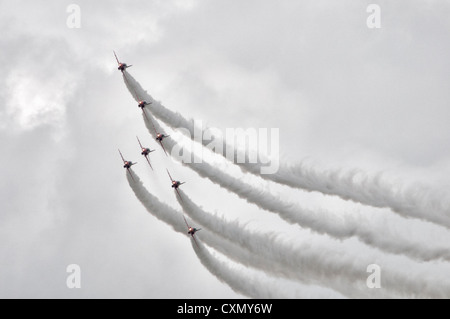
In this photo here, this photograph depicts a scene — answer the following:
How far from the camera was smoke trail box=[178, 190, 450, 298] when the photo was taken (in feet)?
316

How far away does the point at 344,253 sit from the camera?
100062mm

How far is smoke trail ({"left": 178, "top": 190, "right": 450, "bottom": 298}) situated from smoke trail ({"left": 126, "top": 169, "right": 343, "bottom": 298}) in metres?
0.62

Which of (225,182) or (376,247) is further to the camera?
(225,182)

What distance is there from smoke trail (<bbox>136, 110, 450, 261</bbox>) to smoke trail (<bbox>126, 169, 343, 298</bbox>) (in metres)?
4.85

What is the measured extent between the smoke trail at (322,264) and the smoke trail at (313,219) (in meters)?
2.12

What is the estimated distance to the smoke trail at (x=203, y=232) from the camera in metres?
103

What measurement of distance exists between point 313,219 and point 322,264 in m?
4.77

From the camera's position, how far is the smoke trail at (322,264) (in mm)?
96188

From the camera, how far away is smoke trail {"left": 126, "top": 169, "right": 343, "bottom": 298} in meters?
103
